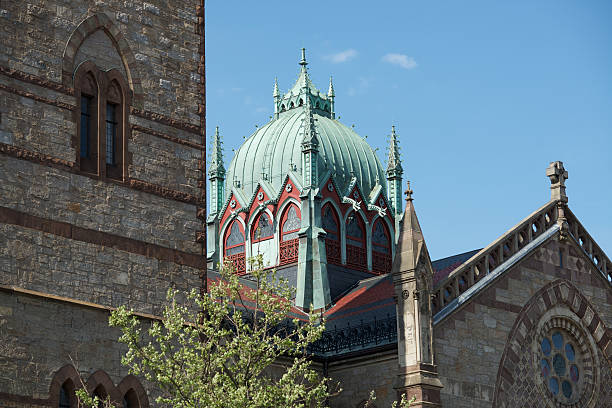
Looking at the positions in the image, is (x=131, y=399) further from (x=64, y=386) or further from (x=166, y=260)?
(x=166, y=260)

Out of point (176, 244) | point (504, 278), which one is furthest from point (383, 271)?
point (176, 244)

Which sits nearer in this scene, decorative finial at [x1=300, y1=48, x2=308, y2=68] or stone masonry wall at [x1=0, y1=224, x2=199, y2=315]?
stone masonry wall at [x1=0, y1=224, x2=199, y2=315]

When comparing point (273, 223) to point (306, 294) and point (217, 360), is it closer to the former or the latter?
point (306, 294)

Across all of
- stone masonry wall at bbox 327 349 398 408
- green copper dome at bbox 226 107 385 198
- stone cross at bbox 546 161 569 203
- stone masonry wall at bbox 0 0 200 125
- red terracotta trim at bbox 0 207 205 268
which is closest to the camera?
red terracotta trim at bbox 0 207 205 268

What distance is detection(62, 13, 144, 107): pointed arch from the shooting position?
25.2 meters

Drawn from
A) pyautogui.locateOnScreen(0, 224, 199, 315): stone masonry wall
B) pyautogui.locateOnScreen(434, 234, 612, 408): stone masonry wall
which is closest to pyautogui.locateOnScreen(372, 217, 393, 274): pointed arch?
pyautogui.locateOnScreen(434, 234, 612, 408): stone masonry wall

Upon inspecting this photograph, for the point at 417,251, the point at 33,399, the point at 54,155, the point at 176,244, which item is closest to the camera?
the point at 33,399

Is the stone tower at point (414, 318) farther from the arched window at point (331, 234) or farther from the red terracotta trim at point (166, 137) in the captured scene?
the arched window at point (331, 234)

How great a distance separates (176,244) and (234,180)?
60.1 ft

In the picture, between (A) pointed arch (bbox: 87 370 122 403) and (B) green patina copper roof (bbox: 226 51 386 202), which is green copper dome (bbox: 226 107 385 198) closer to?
(B) green patina copper roof (bbox: 226 51 386 202)

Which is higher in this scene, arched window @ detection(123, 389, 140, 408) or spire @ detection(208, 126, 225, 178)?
spire @ detection(208, 126, 225, 178)

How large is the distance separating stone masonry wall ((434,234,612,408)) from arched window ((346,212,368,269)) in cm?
952

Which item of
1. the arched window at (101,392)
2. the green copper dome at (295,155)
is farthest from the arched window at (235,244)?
the arched window at (101,392)

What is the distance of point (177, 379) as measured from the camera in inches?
829
